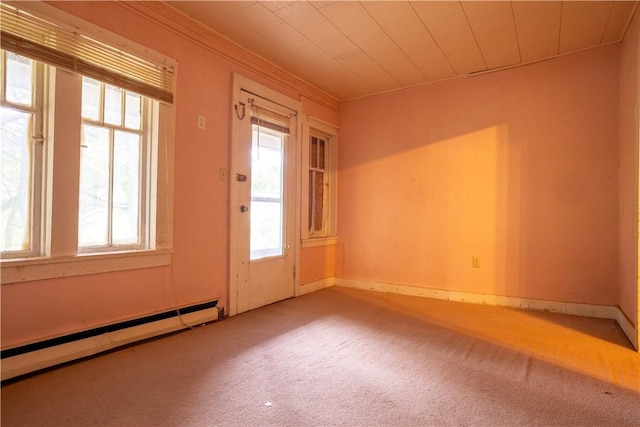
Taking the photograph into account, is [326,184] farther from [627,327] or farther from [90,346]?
[627,327]

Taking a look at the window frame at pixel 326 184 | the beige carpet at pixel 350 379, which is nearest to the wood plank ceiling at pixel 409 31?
the window frame at pixel 326 184

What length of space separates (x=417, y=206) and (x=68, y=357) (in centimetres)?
344

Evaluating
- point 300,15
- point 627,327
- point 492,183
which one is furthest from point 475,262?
point 300,15

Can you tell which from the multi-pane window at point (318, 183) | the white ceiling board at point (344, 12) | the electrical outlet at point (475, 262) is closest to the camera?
the white ceiling board at point (344, 12)

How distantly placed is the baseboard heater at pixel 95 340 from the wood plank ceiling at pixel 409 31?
2.31 m

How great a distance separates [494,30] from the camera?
287 cm

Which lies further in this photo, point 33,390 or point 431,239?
point 431,239

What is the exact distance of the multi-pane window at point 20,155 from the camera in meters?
1.92

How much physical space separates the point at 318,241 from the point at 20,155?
295 cm

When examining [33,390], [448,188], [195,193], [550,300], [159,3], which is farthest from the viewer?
[448,188]

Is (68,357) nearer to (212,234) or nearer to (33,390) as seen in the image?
(33,390)

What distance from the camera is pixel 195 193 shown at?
281cm

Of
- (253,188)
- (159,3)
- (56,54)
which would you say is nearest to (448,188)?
(253,188)

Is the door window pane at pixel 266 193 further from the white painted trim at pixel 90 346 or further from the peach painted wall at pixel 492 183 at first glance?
the peach painted wall at pixel 492 183
